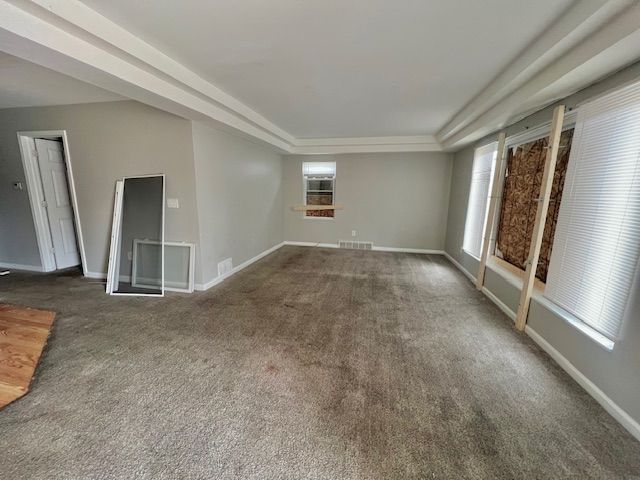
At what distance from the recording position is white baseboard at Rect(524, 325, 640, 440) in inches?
60.9

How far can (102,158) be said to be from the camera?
3523 millimetres

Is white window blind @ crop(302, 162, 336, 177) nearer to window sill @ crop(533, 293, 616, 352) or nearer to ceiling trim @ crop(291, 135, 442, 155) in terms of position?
ceiling trim @ crop(291, 135, 442, 155)

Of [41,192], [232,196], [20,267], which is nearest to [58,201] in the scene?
[41,192]

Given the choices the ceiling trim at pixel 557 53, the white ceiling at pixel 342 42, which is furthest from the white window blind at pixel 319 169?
the ceiling trim at pixel 557 53

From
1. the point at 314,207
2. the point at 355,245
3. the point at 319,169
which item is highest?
the point at 319,169

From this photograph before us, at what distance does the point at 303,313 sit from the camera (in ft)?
9.67

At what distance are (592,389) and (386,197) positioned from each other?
4.70 m

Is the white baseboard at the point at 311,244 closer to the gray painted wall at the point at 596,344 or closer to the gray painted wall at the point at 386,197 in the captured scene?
the gray painted wall at the point at 386,197

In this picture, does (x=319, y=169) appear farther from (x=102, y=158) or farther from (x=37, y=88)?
(x=37, y=88)

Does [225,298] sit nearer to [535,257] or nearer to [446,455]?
[446,455]

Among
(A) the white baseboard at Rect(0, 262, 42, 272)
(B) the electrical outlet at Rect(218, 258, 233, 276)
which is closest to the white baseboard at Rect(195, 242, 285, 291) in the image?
(B) the electrical outlet at Rect(218, 258, 233, 276)

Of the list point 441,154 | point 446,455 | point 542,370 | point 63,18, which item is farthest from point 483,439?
point 441,154

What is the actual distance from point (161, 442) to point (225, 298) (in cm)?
196

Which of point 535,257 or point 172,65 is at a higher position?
point 172,65
